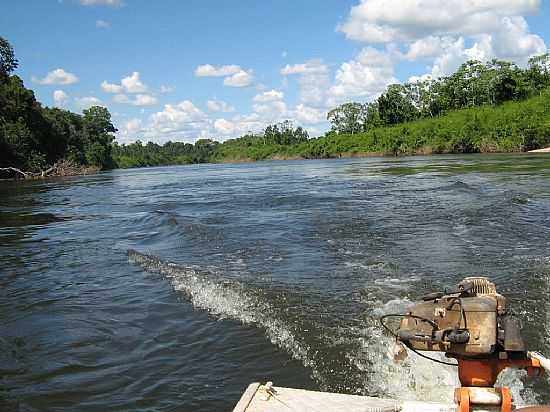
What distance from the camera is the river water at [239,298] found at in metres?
5.12

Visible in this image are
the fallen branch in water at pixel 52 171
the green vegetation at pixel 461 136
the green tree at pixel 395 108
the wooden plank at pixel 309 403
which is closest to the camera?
the wooden plank at pixel 309 403

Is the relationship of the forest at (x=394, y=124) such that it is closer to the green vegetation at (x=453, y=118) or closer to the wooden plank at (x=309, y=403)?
the green vegetation at (x=453, y=118)

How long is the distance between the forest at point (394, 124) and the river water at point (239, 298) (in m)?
44.4

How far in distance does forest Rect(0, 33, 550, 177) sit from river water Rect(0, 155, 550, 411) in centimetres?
4444

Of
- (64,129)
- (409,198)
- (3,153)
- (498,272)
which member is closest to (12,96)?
(3,153)

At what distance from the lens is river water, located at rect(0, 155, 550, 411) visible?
5117 millimetres

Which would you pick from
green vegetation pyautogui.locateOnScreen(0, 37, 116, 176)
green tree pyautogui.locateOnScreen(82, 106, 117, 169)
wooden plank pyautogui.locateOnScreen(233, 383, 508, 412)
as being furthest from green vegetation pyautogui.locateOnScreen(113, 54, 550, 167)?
wooden plank pyautogui.locateOnScreen(233, 383, 508, 412)

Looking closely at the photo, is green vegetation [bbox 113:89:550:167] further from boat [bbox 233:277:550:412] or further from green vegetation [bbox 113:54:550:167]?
Answer: boat [bbox 233:277:550:412]

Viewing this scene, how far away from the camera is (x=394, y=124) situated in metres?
109

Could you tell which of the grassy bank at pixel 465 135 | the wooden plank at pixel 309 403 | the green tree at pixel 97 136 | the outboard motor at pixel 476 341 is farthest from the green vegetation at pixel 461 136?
the outboard motor at pixel 476 341

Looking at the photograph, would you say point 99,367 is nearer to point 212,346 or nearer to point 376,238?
point 212,346

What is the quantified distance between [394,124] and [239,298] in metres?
106

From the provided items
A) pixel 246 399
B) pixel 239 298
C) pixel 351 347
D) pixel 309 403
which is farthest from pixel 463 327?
pixel 239 298

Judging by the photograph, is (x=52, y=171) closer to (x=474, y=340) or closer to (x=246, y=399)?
(x=246, y=399)
